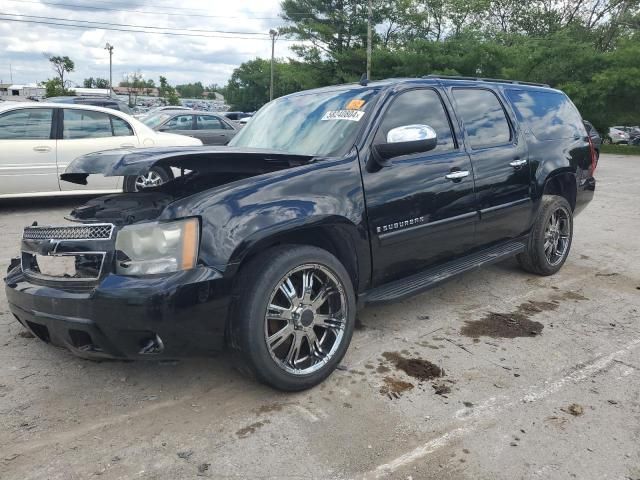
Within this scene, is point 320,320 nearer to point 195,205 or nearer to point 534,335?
point 195,205

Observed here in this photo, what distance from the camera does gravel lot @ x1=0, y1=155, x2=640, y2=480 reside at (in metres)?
2.49

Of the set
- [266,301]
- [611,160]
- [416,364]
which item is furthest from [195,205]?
[611,160]

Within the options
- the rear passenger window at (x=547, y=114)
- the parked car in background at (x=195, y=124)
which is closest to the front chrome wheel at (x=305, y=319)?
the rear passenger window at (x=547, y=114)

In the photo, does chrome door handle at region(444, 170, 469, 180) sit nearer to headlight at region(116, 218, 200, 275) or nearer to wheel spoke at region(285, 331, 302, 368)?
wheel spoke at region(285, 331, 302, 368)

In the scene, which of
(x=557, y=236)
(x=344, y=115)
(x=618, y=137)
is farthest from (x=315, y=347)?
(x=618, y=137)

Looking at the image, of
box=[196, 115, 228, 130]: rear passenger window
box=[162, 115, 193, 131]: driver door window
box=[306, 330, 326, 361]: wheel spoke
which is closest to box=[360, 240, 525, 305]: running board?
box=[306, 330, 326, 361]: wheel spoke

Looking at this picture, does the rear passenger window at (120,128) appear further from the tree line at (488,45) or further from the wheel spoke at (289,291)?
the tree line at (488,45)

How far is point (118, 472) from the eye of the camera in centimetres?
243

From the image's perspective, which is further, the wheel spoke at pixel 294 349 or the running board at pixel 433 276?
the running board at pixel 433 276

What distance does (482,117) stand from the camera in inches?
176

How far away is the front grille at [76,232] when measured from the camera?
284 centimetres

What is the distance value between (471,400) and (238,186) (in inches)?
67.5

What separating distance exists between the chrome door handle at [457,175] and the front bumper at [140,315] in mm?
1924

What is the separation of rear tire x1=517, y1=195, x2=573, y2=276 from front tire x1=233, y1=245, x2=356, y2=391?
8.39ft
